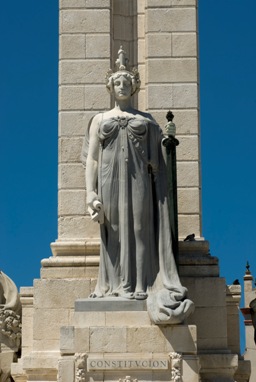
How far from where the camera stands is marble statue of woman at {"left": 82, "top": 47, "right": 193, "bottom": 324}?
19547 millimetres

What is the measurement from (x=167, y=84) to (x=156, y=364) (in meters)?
5.51

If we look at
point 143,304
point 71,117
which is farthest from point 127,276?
point 71,117

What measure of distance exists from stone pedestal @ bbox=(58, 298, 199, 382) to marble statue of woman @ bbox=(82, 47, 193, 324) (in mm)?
Result: 576

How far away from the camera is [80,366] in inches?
735

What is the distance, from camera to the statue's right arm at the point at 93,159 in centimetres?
1993

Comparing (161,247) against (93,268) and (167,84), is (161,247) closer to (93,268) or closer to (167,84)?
(93,268)

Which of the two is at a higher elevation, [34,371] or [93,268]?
[93,268]

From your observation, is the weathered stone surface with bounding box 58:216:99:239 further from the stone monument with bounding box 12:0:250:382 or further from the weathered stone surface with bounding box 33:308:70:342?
the weathered stone surface with bounding box 33:308:70:342

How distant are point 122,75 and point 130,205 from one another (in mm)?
2202

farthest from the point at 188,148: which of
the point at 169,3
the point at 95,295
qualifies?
the point at 95,295

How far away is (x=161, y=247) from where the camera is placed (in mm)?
19688

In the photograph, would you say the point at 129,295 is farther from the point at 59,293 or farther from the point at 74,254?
the point at 74,254

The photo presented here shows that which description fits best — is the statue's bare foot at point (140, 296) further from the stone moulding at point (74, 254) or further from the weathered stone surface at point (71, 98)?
the weathered stone surface at point (71, 98)

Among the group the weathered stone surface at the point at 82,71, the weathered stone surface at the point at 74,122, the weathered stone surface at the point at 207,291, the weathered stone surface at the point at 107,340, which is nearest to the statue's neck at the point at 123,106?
the weathered stone surface at the point at 74,122
